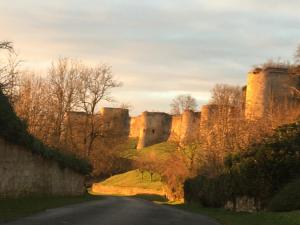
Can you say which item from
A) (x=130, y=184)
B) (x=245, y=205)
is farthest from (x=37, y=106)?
(x=130, y=184)

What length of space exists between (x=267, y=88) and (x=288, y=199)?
42569 millimetres

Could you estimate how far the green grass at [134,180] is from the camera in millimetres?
77944

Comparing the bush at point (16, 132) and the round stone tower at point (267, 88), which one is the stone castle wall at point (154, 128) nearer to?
the round stone tower at point (267, 88)

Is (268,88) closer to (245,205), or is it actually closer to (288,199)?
(245,205)

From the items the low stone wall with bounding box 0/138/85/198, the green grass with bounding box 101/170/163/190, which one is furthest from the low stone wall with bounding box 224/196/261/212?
the green grass with bounding box 101/170/163/190

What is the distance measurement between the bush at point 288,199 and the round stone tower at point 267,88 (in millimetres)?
38859

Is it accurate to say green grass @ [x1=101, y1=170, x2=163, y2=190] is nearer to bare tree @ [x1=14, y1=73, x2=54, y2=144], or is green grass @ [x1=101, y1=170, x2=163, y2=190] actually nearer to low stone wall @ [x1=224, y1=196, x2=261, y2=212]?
bare tree @ [x1=14, y1=73, x2=54, y2=144]

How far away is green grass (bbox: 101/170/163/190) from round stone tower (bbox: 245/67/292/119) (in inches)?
716

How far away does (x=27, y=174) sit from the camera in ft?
100

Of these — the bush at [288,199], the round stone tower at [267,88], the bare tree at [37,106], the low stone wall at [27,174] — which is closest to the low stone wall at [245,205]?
the bush at [288,199]

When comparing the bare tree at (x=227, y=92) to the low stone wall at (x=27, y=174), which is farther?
the bare tree at (x=227, y=92)

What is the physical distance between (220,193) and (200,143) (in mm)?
19274

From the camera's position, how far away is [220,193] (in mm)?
35188

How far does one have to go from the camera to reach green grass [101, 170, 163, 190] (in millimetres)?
77944
